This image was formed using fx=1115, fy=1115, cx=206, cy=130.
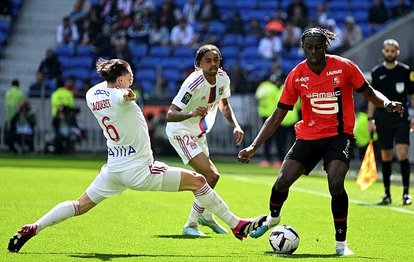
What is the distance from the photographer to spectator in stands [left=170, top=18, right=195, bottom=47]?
33.5 m

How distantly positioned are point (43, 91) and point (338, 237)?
21.8 m

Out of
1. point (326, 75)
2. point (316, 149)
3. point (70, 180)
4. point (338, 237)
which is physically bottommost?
point (70, 180)

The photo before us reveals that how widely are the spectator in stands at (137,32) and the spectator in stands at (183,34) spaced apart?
35.7 inches

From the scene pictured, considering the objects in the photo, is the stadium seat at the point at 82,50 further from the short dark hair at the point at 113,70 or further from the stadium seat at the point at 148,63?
the short dark hair at the point at 113,70

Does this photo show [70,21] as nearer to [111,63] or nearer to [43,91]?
[43,91]

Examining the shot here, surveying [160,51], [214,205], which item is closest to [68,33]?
[160,51]

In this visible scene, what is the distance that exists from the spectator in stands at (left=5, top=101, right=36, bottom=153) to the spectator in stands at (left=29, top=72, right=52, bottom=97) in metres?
0.80

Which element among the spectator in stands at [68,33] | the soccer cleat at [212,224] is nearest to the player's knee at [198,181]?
the soccer cleat at [212,224]

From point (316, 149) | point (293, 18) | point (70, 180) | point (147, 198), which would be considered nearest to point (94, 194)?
point (316, 149)

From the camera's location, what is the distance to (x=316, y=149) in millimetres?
10766

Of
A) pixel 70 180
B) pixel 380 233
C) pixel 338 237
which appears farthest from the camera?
pixel 70 180

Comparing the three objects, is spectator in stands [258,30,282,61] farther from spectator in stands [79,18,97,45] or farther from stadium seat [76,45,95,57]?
stadium seat [76,45,95,57]

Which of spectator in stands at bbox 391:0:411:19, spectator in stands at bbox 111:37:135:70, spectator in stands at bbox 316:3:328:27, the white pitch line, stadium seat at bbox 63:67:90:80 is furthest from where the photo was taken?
stadium seat at bbox 63:67:90:80

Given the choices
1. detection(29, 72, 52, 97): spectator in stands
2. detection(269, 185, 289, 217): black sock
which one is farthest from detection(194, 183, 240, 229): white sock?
detection(29, 72, 52, 97): spectator in stands
